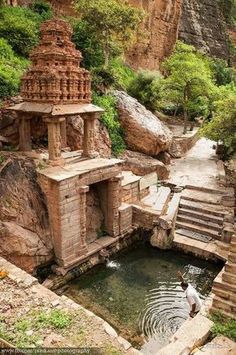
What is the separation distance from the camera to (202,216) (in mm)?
13539

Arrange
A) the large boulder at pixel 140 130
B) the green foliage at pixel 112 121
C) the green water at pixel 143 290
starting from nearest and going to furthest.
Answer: the green water at pixel 143 290 → the green foliage at pixel 112 121 → the large boulder at pixel 140 130

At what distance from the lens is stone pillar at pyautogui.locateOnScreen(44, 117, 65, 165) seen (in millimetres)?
10344

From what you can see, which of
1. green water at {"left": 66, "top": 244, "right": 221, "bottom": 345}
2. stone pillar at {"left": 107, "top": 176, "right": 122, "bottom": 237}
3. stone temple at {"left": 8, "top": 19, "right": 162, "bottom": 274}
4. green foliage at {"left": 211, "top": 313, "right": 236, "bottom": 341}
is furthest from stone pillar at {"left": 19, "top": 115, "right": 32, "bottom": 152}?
green foliage at {"left": 211, "top": 313, "right": 236, "bottom": 341}

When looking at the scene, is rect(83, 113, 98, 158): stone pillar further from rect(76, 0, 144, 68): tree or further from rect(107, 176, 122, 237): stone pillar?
rect(76, 0, 144, 68): tree

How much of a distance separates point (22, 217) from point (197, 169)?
12.1m

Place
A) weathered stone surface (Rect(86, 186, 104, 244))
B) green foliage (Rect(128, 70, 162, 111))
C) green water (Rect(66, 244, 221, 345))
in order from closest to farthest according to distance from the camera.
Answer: green water (Rect(66, 244, 221, 345))
weathered stone surface (Rect(86, 186, 104, 244))
green foliage (Rect(128, 70, 162, 111))

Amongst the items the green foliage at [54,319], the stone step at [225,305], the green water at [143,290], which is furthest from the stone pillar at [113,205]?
the stone step at [225,305]

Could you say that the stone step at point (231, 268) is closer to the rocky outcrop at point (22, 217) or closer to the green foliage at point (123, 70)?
the rocky outcrop at point (22, 217)

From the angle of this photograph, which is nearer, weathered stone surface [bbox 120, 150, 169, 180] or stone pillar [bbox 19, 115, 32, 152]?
stone pillar [bbox 19, 115, 32, 152]

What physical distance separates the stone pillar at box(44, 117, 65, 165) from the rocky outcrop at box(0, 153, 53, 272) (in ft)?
2.67

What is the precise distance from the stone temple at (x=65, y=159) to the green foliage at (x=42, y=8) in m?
15.0

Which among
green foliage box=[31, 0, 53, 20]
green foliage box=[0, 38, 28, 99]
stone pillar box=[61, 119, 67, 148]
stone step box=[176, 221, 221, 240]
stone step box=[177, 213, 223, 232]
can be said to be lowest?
stone step box=[176, 221, 221, 240]

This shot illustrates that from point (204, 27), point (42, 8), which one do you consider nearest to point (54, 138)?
point (42, 8)

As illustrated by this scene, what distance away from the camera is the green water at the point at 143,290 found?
858 centimetres
